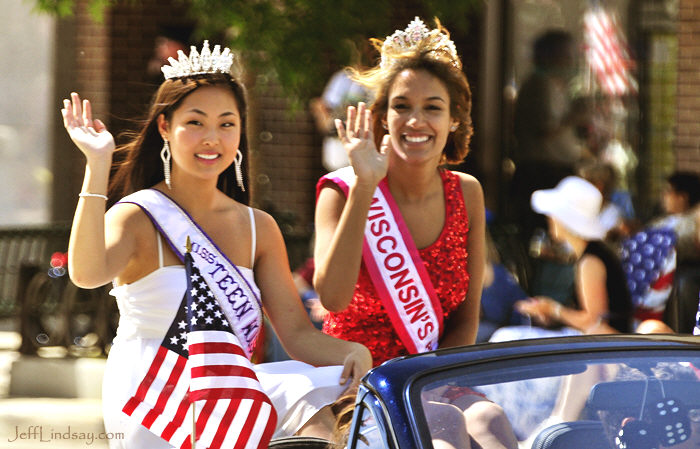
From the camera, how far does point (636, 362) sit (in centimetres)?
283

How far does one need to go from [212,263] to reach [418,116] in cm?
96

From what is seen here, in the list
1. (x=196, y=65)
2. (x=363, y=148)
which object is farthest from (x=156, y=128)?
(x=363, y=148)

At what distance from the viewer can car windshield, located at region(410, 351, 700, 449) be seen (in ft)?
8.80

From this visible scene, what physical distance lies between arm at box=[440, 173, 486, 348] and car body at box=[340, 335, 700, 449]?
4.04 ft

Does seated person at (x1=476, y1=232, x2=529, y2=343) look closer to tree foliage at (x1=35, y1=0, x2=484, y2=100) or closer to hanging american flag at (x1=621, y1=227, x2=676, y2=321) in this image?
hanging american flag at (x1=621, y1=227, x2=676, y2=321)

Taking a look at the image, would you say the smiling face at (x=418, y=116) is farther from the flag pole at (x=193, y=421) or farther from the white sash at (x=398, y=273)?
the flag pole at (x=193, y=421)

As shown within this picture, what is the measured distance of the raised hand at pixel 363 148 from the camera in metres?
3.77

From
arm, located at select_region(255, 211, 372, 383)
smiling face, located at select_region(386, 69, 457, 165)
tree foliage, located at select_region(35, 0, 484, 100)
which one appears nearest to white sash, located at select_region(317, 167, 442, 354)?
smiling face, located at select_region(386, 69, 457, 165)

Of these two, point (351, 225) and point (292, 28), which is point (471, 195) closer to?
point (351, 225)

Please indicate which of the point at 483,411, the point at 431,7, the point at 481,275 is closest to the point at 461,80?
the point at 481,275

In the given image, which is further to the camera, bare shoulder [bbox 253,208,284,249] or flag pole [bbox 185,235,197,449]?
bare shoulder [bbox 253,208,284,249]

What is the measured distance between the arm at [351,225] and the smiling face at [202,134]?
0.37 m

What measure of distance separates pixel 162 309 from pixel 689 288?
434 centimetres

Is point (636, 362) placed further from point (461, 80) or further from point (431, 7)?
point (431, 7)
